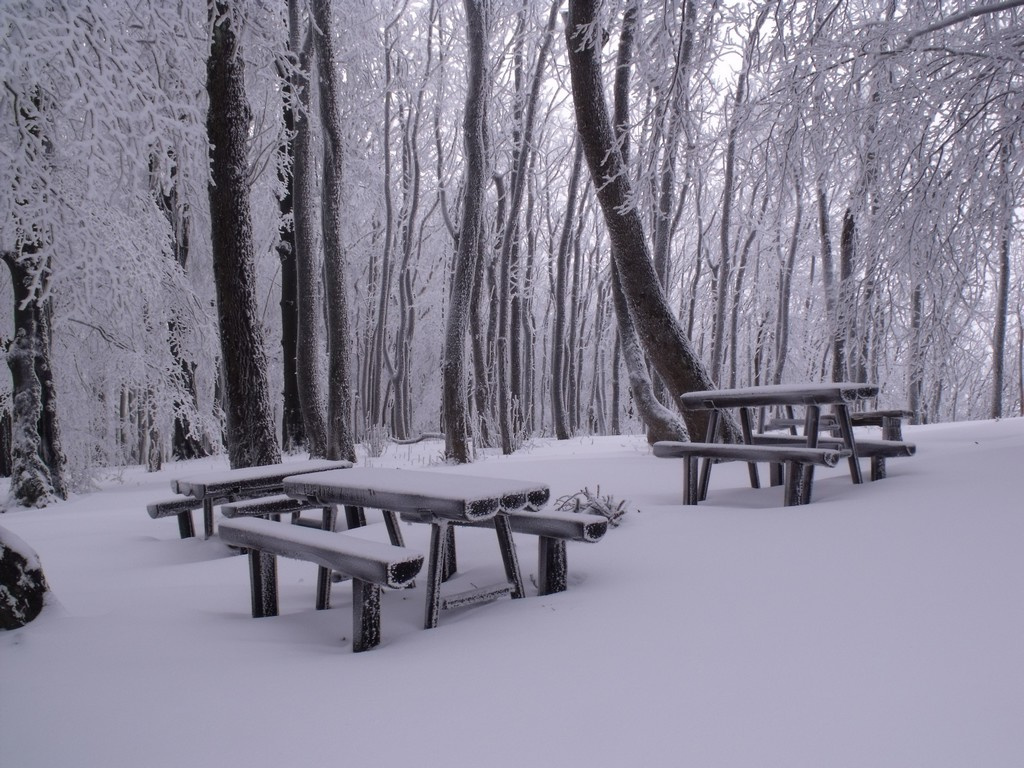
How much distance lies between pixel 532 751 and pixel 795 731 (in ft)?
2.12

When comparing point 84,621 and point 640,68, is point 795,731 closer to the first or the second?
point 84,621

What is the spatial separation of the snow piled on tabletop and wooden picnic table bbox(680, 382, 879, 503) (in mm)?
655

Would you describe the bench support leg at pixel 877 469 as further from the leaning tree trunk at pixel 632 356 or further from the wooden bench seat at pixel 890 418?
the leaning tree trunk at pixel 632 356

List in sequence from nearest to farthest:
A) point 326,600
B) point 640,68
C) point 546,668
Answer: point 546,668 → point 326,600 → point 640,68

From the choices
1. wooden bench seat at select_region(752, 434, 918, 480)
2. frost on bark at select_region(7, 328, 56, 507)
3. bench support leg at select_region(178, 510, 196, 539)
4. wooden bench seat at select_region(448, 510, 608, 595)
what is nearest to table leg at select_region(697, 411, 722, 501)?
wooden bench seat at select_region(752, 434, 918, 480)

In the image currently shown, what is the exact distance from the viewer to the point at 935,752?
158 centimetres

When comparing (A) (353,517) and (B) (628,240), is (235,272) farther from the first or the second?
(B) (628,240)

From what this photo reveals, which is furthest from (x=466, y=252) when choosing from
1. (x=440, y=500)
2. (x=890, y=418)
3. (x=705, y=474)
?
(x=440, y=500)

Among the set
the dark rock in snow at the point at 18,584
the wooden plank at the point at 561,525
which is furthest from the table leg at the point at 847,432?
the dark rock in snow at the point at 18,584

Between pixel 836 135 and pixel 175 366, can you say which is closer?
pixel 836 135

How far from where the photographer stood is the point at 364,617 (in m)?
2.59

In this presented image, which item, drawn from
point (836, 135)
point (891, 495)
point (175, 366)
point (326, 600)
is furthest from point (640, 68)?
point (175, 366)

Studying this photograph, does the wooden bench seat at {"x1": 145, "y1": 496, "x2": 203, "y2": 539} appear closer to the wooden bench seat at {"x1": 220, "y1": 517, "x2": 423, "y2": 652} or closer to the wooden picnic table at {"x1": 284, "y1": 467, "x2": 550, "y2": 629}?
the wooden bench seat at {"x1": 220, "y1": 517, "x2": 423, "y2": 652}

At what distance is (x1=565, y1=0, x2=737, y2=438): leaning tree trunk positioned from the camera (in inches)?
251
